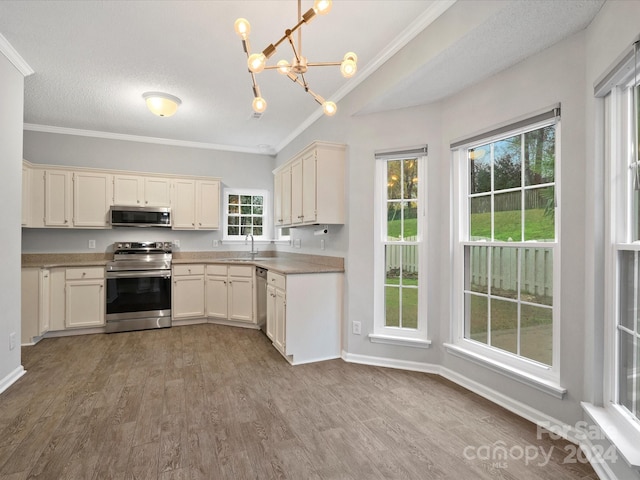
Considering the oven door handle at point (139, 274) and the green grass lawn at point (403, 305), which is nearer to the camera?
the green grass lawn at point (403, 305)

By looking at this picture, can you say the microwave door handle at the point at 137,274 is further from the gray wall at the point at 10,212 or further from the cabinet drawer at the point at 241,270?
the gray wall at the point at 10,212

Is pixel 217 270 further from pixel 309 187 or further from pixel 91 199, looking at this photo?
pixel 309 187

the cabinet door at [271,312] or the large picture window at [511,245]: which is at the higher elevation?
the large picture window at [511,245]

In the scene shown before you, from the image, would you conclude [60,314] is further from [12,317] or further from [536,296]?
[536,296]

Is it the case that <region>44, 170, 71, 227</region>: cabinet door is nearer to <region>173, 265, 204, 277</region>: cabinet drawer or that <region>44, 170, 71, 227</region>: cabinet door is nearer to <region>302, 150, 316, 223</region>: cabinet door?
<region>173, 265, 204, 277</region>: cabinet drawer

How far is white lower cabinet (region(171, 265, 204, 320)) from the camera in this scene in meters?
4.71

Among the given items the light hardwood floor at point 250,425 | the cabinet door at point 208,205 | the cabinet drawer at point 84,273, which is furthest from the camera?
the cabinet door at point 208,205

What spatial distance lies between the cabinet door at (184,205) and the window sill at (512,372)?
12.8ft

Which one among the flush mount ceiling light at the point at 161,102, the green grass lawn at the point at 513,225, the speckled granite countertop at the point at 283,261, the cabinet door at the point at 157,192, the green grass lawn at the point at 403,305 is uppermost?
the flush mount ceiling light at the point at 161,102

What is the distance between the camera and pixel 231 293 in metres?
4.73

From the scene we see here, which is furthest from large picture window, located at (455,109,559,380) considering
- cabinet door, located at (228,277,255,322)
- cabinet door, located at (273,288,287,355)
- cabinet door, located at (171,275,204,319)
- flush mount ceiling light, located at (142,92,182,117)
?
cabinet door, located at (171,275,204,319)

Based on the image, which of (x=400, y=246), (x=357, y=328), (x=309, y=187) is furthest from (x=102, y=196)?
(x=400, y=246)

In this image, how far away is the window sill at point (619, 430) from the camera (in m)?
1.46

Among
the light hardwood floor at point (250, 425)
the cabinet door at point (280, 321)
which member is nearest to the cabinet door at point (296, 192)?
the cabinet door at point (280, 321)
